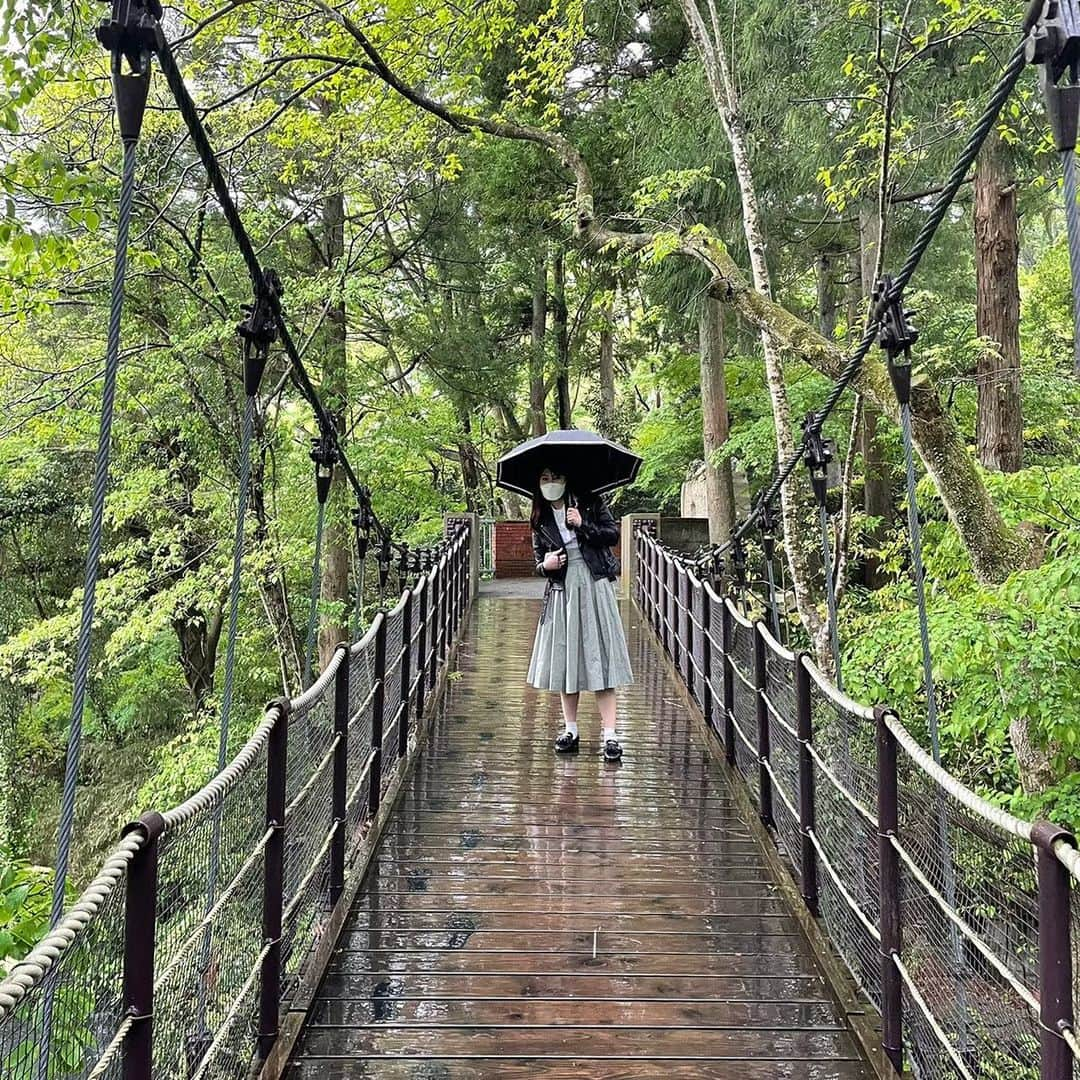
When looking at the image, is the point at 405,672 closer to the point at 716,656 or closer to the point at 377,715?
the point at 377,715

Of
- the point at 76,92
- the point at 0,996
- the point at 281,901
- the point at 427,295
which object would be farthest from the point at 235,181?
the point at 0,996

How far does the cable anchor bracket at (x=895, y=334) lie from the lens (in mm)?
3166

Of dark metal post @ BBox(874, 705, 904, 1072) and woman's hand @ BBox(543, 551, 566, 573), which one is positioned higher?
woman's hand @ BBox(543, 551, 566, 573)

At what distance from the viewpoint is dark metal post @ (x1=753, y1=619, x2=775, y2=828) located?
12.3 feet

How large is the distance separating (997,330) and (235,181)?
19.7 feet

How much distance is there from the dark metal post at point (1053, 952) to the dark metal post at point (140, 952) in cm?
137

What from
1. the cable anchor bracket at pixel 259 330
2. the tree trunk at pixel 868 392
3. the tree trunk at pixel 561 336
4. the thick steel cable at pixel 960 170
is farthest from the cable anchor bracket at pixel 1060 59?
the tree trunk at pixel 561 336

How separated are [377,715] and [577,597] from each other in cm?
119

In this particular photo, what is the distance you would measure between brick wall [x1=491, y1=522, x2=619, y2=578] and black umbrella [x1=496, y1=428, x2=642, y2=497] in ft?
35.7

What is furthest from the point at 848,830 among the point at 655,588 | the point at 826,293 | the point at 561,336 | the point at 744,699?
the point at 561,336

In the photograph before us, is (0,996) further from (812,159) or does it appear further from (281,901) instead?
(812,159)

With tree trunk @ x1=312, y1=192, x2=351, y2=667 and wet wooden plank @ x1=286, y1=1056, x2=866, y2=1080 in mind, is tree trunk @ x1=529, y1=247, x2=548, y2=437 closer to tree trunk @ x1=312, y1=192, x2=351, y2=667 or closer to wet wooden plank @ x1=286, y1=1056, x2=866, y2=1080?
tree trunk @ x1=312, y1=192, x2=351, y2=667

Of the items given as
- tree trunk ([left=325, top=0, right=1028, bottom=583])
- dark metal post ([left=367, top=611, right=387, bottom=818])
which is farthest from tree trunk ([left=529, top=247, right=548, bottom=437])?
dark metal post ([left=367, top=611, right=387, bottom=818])

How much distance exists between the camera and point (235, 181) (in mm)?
7652
